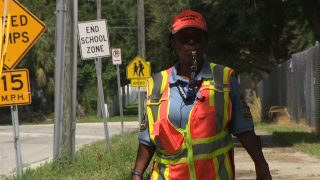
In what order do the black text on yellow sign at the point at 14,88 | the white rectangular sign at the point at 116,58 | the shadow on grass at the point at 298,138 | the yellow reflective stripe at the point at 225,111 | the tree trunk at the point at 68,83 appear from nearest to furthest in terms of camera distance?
the yellow reflective stripe at the point at 225,111 → the black text on yellow sign at the point at 14,88 → the tree trunk at the point at 68,83 → the shadow on grass at the point at 298,138 → the white rectangular sign at the point at 116,58

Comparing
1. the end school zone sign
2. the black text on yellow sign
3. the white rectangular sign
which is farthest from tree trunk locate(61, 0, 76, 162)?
the white rectangular sign

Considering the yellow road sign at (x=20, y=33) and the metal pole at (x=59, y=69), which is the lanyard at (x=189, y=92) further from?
the metal pole at (x=59, y=69)

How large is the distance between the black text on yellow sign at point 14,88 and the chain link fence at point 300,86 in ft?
28.2

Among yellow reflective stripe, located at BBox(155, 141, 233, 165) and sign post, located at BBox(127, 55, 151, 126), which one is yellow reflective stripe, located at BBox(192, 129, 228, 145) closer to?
yellow reflective stripe, located at BBox(155, 141, 233, 165)

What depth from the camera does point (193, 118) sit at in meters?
2.94

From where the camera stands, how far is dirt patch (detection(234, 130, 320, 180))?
867cm

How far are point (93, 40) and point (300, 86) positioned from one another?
26.1ft

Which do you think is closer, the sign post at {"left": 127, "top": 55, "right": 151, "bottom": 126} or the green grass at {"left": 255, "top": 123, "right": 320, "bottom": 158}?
the green grass at {"left": 255, "top": 123, "right": 320, "bottom": 158}

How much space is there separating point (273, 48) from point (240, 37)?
4.48 m

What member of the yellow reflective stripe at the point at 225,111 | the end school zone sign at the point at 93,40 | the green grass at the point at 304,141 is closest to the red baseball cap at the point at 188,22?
the yellow reflective stripe at the point at 225,111

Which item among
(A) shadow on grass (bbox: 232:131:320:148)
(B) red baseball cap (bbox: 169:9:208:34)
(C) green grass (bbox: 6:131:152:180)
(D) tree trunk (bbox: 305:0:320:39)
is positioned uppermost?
(D) tree trunk (bbox: 305:0:320:39)

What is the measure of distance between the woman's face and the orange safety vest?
0.57 feet

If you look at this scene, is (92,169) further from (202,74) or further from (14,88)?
(202,74)

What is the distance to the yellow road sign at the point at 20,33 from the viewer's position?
27.5 ft
